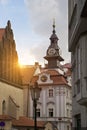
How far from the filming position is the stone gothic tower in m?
55.5

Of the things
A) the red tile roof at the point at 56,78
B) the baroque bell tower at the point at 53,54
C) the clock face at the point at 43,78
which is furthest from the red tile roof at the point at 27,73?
the baroque bell tower at the point at 53,54

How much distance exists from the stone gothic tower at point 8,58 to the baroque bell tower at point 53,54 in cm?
2557

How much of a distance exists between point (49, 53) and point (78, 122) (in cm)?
6959

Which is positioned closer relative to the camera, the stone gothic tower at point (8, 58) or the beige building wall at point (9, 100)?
the beige building wall at point (9, 100)

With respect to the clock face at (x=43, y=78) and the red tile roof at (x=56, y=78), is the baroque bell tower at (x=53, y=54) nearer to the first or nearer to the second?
the red tile roof at (x=56, y=78)

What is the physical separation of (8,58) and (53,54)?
30893 mm

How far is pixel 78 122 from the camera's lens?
19.0 meters

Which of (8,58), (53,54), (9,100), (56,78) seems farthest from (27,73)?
(9,100)

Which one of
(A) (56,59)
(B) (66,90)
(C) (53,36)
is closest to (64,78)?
(B) (66,90)

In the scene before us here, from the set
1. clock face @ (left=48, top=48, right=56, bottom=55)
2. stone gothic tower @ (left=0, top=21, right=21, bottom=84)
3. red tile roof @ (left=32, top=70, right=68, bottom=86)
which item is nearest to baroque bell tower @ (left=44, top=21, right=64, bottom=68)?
clock face @ (left=48, top=48, right=56, bottom=55)

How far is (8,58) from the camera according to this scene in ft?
190

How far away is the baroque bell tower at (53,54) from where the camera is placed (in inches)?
3391

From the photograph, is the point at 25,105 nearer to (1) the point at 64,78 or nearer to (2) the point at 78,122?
(1) the point at 64,78

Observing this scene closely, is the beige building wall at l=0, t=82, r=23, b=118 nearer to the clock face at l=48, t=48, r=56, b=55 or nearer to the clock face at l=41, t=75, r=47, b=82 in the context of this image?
the clock face at l=41, t=75, r=47, b=82
